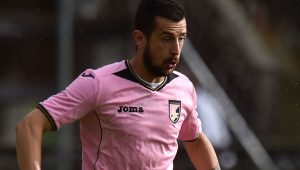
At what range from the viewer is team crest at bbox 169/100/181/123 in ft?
16.8

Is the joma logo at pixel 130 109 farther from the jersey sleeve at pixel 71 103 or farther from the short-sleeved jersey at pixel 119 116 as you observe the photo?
the jersey sleeve at pixel 71 103

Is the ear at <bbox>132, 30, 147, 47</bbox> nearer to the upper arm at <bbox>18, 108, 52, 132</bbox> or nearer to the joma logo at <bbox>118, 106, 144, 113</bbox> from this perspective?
the joma logo at <bbox>118, 106, 144, 113</bbox>

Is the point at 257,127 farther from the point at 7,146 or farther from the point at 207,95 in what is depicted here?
the point at 7,146

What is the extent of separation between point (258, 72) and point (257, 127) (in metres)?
0.50

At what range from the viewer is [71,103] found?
4.86 meters

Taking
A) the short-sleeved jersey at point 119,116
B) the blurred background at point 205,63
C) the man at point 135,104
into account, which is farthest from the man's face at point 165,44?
the blurred background at point 205,63

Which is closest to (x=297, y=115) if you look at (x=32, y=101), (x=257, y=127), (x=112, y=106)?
(x=257, y=127)

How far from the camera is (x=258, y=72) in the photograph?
8.91 metres

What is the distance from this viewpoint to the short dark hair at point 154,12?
4957 mm

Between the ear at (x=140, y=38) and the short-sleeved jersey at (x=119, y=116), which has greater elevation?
the ear at (x=140, y=38)

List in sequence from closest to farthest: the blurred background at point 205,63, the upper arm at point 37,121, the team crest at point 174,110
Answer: the upper arm at point 37,121, the team crest at point 174,110, the blurred background at point 205,63

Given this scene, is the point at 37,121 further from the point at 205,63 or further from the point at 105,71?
the point at 205,63

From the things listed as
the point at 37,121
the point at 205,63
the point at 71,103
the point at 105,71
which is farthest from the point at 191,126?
the point at 205,63

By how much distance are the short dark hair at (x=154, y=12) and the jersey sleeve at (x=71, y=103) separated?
39 cm
